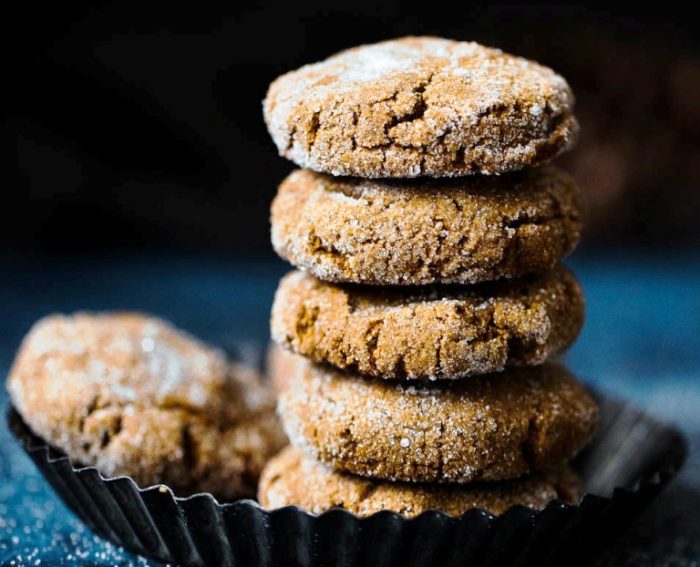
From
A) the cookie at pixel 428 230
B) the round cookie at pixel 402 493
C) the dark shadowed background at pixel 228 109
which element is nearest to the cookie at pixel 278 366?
the round cookie at pixel 402 493

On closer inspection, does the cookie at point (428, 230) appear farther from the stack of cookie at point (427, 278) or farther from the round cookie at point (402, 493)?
the round cookie at point (402, 493)

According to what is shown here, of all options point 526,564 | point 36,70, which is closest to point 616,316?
point 526,564

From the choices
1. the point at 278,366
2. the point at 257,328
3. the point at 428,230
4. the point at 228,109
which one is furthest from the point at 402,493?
the point at 228,109

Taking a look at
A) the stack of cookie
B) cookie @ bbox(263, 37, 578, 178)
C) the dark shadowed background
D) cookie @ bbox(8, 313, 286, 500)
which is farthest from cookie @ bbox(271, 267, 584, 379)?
the dark shadowed background

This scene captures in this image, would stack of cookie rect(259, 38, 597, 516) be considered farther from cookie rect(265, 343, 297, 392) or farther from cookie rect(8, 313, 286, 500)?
cookie rect(265, 343, 297, 392)

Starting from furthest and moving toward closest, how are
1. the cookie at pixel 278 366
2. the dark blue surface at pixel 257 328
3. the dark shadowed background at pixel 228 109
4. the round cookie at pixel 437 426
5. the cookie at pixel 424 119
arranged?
1. the dark shadowed background at pixel 228 109
2. the cookie at pixel 278 366
3. the dark blue surface at pixel 257 328
4. the round cookie at pixel 437 426
5. the cookie at pixel 424 119

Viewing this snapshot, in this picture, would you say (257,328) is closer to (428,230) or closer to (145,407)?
(145,407)
